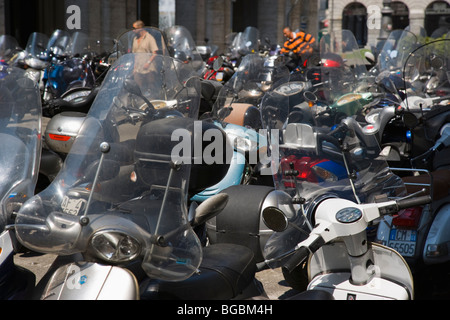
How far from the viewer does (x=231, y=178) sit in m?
4.87

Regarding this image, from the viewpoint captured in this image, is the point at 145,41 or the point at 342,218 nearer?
the point at 342,218

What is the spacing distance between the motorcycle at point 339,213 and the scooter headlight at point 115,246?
0.66m

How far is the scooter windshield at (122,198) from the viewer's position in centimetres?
225

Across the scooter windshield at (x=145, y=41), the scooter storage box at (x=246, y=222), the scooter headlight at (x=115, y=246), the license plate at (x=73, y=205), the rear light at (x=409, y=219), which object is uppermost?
the scooter windshield at (x=145, y=41)

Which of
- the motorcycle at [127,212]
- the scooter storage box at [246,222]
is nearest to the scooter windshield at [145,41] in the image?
the scooter storage box at [246,222]

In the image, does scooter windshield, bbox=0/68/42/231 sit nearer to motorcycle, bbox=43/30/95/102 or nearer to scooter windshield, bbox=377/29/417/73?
motorcycle, bbox=43/30/95/102

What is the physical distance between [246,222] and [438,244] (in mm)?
1126

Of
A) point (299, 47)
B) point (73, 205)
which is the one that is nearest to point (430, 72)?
point (299, 47)

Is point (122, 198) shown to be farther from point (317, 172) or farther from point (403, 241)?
point (403, 241)

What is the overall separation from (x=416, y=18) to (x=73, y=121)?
174 feet

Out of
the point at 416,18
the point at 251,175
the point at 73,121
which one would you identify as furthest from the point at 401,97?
the point at 416,18

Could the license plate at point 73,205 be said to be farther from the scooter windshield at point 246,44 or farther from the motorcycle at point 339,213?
the scooter windshield at point 246,44

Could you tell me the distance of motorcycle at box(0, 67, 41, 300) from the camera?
2.42 meters

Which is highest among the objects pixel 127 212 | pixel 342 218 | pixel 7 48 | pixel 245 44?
pixel 127 212
